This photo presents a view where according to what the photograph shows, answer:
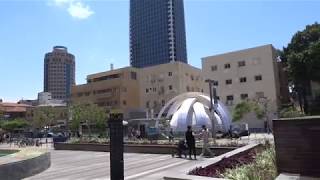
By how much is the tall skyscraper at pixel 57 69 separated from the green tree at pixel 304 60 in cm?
14436

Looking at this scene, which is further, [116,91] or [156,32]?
[156,32]

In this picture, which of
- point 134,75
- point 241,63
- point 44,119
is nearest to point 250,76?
point 241,63

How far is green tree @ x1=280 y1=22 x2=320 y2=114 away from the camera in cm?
5175

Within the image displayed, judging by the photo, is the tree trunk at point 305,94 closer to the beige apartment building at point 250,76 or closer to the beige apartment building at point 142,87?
the beige apartment building at point 250,76

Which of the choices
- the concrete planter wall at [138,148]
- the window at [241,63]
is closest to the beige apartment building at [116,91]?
the window at [241,63]

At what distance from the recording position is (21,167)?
15438 mm

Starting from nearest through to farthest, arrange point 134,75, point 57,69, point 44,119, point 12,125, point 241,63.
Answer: point 241,63 < point 44,119 < point 12,125 < point 134,75 < point 57,69

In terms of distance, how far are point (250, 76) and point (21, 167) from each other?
5953 centimetres

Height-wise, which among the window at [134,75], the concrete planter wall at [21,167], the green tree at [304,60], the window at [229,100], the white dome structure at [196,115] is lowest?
the concrete planter wall at [21,167]

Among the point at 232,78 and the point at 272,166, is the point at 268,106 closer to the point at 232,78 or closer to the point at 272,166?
the point at 232,78

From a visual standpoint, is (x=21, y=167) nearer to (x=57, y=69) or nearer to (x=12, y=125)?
(x=12, y=125)

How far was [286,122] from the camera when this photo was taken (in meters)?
9.36

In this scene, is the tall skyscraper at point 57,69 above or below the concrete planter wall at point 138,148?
above

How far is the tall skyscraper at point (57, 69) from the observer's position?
191 m
